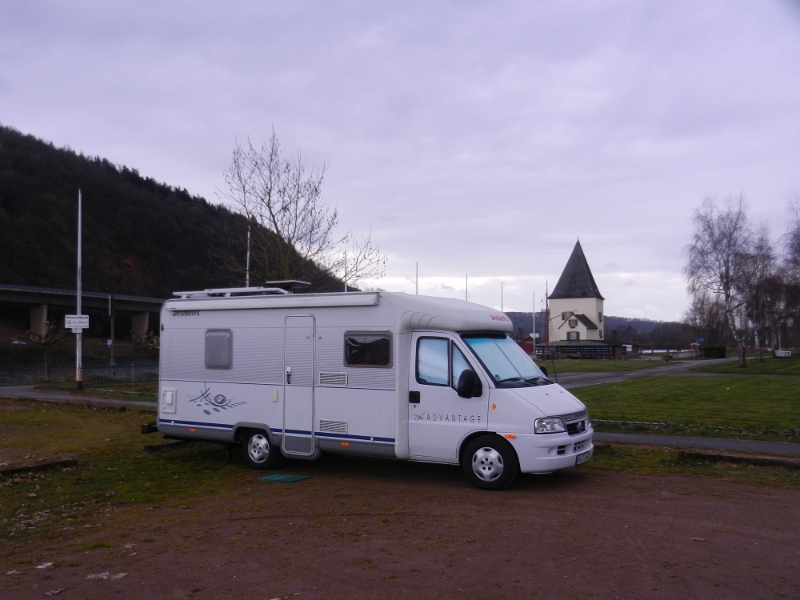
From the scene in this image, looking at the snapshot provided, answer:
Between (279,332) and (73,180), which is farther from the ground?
(73,180)

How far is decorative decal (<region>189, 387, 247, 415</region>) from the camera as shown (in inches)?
463

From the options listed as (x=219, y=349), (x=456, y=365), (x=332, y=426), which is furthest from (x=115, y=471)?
(x=456, y=365)

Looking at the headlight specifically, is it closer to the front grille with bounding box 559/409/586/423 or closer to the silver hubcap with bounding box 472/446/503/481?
the front grille with bounding box 559/409/586/423

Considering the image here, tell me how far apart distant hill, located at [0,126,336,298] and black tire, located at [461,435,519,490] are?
209 feet

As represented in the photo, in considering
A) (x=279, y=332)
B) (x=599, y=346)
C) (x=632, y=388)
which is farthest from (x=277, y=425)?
(x=599, y=346)

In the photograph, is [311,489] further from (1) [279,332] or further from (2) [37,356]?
(2) [37,356]

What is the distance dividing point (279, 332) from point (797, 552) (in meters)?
7.39

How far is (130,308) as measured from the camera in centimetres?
6594

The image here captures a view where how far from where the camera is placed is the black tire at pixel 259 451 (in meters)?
11.5

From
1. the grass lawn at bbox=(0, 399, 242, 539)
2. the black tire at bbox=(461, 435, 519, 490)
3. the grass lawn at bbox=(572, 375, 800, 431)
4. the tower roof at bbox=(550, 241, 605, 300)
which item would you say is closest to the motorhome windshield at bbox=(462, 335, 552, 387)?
the black tire at bbox=(461, 435, 519, 490)

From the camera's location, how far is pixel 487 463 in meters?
9.66

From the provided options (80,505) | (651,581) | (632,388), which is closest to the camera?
(651,581)

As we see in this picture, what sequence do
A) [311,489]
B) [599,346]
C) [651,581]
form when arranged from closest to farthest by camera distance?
[651,581], [311,489], [599,346]

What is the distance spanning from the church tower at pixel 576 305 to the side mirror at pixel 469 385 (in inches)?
3875
